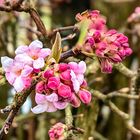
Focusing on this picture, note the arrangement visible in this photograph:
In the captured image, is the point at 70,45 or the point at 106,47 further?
the point at 70,45

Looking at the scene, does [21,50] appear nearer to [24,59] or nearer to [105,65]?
[24,59]

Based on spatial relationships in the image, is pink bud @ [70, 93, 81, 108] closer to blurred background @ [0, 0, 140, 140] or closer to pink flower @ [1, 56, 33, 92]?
pink flower @ [1, 56, 33, 92]

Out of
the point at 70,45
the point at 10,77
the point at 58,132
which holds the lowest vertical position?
the point at 58,132

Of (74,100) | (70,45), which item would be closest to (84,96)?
(74,100)

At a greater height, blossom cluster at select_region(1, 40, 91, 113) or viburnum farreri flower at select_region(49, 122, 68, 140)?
blossom cluster at select_region(1, 40, 91, 113)

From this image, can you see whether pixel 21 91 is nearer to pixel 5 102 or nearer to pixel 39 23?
pixel 39 23

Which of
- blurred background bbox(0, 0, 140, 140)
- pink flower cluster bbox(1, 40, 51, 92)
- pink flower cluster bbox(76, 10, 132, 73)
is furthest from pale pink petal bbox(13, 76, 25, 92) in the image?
blurred background bbox(0, 0, 140, 140)
